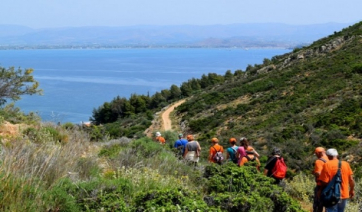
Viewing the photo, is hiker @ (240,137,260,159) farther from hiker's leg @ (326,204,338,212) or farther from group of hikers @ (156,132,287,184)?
hiker's leg @ (326,204,338,212)

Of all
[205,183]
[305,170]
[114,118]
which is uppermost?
[205,183]

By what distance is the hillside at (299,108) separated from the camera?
1425 centimetres

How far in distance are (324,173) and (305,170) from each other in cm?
656

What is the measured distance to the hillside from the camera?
14.2 m

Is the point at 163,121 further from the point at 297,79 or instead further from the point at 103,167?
the point at 103,167

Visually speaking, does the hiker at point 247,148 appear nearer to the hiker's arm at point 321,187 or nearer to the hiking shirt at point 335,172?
the hiker's arm at point 321,187

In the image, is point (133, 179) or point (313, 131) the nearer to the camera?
point (133, 179)

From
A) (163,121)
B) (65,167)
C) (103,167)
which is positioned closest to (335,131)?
(103,167)

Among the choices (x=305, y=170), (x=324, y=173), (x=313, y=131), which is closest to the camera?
(x=324, y=173)

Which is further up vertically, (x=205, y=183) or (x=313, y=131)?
(x=205, y=183)

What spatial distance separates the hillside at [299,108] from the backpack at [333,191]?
6840 millimetres

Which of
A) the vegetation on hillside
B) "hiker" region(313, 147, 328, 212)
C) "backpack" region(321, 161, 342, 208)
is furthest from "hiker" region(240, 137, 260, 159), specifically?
"backpack" region(321, 161, 342, 208)

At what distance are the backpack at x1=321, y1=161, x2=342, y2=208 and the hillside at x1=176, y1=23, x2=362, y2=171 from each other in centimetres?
684

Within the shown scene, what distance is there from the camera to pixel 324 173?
5168 mm
